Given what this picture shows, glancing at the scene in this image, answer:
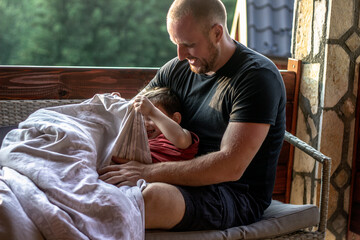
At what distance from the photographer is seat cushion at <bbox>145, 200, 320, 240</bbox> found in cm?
163

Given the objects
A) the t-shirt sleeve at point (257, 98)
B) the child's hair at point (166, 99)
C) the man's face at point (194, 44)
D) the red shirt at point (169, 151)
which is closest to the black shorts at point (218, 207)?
the red shirt at point (169, 151)

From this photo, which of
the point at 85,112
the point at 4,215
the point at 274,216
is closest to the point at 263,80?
the point at 274,216

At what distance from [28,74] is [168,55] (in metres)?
1.41

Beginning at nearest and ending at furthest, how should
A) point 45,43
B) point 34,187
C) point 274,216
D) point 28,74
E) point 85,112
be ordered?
point 34,187, point 274,216, point 85,112, point 28,74, point 45,43

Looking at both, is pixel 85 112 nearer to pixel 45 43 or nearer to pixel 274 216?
pixel 274 216

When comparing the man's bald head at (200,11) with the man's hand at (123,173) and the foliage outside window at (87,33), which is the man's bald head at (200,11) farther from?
the foliage outside window at (87,33)

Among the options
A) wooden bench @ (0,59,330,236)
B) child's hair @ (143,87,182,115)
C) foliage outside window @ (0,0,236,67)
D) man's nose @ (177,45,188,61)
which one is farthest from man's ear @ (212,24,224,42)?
foliage outside window @ (0,0,236,67)

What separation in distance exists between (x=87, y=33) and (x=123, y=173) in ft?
6.77

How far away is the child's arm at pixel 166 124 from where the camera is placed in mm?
1786

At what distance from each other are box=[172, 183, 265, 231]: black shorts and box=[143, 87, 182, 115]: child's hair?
0.40m

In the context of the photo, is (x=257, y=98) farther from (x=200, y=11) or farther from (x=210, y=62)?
(x=200, y=11)

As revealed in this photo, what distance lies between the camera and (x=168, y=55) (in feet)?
11.7

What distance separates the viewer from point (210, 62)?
74.5 inches

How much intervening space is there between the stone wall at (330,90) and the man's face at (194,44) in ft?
2.92
